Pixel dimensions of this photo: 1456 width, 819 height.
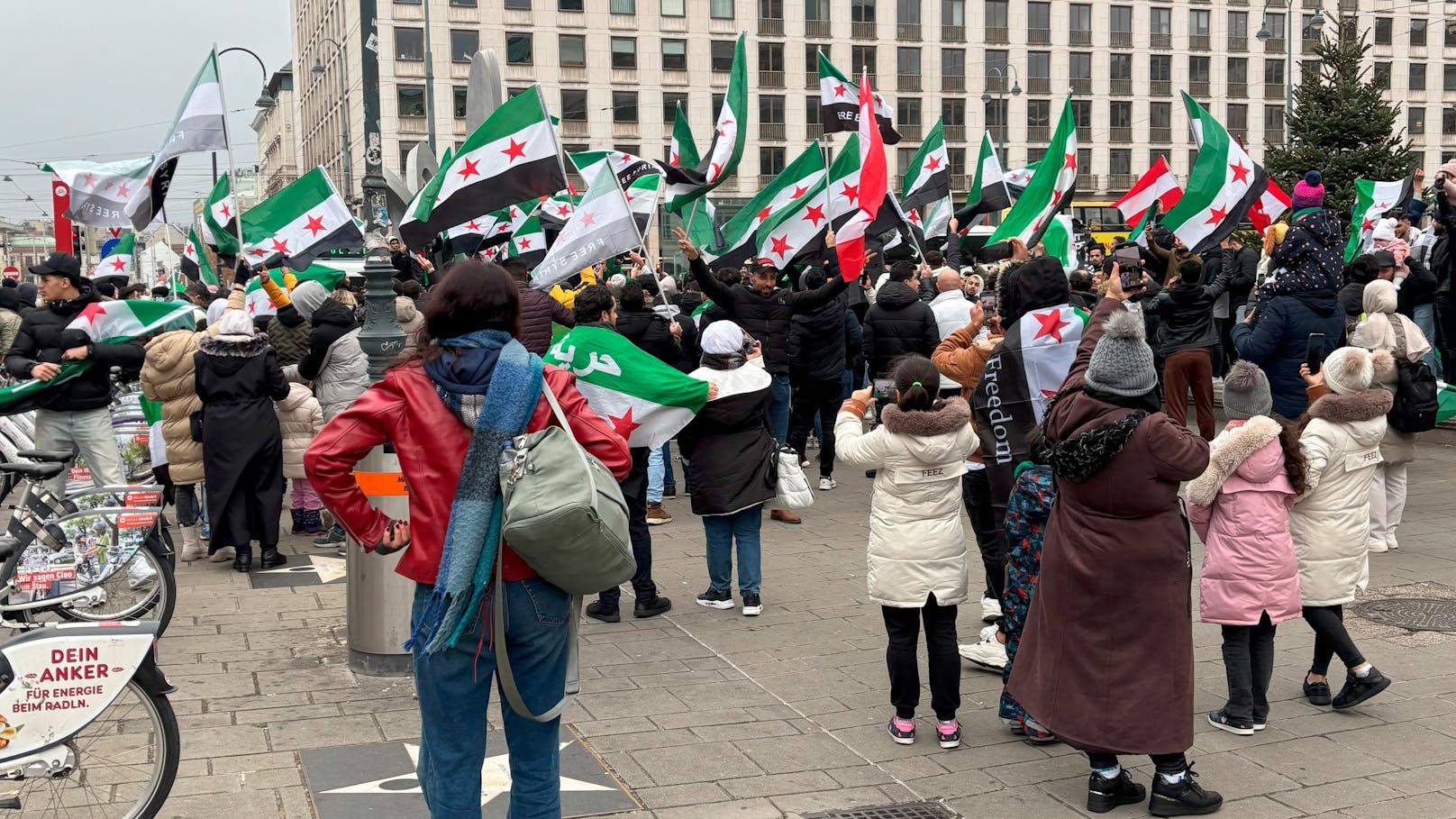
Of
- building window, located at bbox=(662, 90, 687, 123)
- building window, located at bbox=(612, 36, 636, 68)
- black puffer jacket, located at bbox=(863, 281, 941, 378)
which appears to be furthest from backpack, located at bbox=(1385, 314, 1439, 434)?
building window, located at bbox=(612, 36, 636, 68)

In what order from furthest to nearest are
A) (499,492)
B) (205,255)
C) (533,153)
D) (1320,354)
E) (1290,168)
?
1. (1290,168)
2. (205,255)
3. (1320,354)
4. (533,153)
5. (499,492)

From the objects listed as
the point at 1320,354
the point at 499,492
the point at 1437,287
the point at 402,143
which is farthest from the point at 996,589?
the point at 402,143

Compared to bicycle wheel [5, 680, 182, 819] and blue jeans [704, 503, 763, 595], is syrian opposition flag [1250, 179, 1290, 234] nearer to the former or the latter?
blue jeans [704, 503, 763, 595]

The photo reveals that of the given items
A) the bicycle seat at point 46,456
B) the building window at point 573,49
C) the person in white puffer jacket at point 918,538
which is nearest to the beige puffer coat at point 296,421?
the bicycle seat at point 46,456

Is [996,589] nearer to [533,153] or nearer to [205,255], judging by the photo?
[533,153]

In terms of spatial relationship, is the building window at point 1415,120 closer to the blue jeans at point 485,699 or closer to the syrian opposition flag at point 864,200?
the syrian opposition flag at point 864,200

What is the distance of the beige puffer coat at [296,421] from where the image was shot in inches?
418

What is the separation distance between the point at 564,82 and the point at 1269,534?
2611 inches

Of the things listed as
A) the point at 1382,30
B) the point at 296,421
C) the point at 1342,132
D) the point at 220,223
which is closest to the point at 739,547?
the point at 296,421

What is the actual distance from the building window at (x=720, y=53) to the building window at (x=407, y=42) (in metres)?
13.9

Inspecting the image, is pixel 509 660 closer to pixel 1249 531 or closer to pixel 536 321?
pixel 1249 531

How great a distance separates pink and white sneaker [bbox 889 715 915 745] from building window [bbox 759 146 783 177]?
6619cm

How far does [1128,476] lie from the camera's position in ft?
16.8

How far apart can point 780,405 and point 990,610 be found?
5462mm
